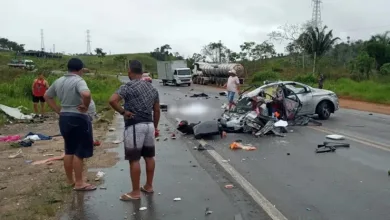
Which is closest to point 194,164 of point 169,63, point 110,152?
point 110,152

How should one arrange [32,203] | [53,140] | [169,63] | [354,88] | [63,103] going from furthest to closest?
[169,63] → [354,88] → [53,140] → [63,103] → [32,203]

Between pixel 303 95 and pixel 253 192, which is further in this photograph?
pixel 303 95

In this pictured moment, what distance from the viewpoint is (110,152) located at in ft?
33.0

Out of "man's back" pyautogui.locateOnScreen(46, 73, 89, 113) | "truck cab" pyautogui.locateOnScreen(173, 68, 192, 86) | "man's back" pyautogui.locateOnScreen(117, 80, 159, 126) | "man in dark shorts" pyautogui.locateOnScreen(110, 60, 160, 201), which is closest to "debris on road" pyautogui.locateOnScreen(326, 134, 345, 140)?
"man in dark shorts" pyautogui.locateOnScreen(110, 60, 160, 201)

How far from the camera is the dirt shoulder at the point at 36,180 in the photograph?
227 inches

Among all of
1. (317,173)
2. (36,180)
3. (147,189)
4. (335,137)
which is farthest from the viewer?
(335,137)

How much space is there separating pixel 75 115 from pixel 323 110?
11.4 m

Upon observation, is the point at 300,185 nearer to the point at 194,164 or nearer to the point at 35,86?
the point at 194,164

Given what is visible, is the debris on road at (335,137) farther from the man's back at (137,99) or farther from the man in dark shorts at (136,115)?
the man's back at (137,99)

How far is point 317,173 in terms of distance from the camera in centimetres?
776

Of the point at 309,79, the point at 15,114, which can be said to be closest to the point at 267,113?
the point at 15,114

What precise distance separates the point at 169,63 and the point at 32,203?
47761 millimetres

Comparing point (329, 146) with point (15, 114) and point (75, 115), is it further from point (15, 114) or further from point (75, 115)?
point (15, 114)

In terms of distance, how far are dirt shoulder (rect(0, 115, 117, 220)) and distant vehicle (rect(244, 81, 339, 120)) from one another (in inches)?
233
